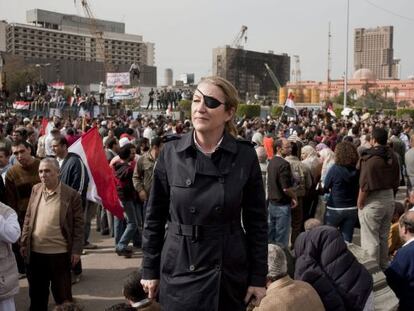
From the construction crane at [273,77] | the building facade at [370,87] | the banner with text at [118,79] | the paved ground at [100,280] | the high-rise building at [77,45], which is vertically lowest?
the paved ground at [100,280]

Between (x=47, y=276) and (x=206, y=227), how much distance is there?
2938 mm

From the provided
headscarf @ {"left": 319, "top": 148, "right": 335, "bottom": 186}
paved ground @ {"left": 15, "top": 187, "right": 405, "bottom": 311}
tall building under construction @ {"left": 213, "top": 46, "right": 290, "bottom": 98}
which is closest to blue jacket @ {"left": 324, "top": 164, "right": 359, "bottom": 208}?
headscarf @ {"left": 319, "top": 148, "right": 335, "bottom": 186}

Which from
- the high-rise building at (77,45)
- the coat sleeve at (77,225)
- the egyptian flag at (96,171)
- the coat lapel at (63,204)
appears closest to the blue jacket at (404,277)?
the coat sleeve at (77,225)

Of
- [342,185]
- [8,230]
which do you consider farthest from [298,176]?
[8,230]

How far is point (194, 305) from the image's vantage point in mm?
2391

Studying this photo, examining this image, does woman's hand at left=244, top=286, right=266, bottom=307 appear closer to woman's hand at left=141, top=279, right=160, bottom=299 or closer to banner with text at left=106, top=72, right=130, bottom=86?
woman's hand at left=141, top=279, right=160, bottom=299

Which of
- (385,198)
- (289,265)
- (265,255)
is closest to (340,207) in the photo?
(385,198)

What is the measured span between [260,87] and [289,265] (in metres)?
138

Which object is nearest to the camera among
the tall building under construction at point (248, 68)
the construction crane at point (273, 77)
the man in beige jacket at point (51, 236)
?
the man in beige jacket at point (51, 236)

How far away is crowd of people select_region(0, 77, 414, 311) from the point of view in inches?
94.4

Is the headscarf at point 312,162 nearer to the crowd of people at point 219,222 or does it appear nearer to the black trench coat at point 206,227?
the crowd of people at point 219,222

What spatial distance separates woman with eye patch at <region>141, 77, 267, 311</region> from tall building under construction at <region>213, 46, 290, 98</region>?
4964 inches

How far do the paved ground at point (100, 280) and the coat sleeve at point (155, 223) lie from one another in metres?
3.34

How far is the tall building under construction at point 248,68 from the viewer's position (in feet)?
434
